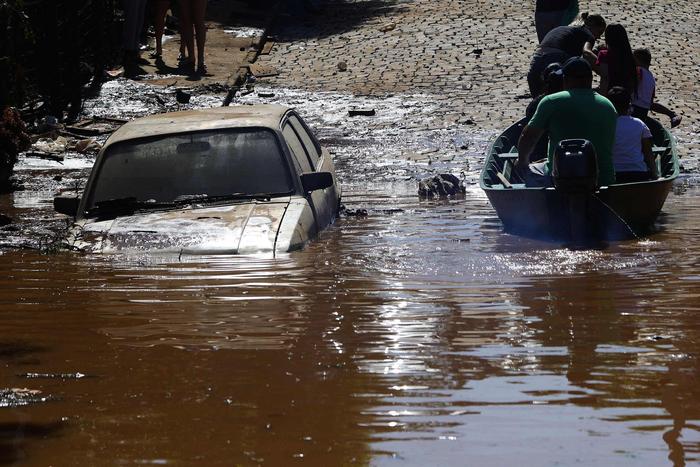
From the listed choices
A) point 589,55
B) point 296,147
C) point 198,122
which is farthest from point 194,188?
point 589,55

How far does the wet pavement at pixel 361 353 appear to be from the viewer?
5.17 metres

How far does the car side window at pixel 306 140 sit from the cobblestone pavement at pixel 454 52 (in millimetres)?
6829

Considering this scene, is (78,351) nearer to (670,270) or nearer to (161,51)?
(670,270)

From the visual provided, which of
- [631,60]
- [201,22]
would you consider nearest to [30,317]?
[631,60]

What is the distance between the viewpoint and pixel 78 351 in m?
6.91

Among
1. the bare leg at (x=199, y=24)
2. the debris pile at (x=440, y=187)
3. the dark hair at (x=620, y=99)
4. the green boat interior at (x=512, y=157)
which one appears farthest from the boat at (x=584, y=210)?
the bare leg at (x=199, y=24)

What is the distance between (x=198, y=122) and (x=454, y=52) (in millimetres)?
13869

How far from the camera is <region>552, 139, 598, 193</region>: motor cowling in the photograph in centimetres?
1074

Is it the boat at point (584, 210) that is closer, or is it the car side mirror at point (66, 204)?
the car side mirror at point (66, 204)

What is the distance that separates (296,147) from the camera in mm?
11305

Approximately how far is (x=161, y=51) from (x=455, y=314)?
55.1 feet

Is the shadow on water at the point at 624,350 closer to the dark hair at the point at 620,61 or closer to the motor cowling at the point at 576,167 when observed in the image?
the motor cowling at the point at 576,167

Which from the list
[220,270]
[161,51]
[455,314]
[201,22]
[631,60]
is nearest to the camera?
[455,314]

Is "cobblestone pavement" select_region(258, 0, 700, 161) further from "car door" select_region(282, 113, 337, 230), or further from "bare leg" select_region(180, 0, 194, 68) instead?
"car door" select_region(282, 113, 337, 230)
